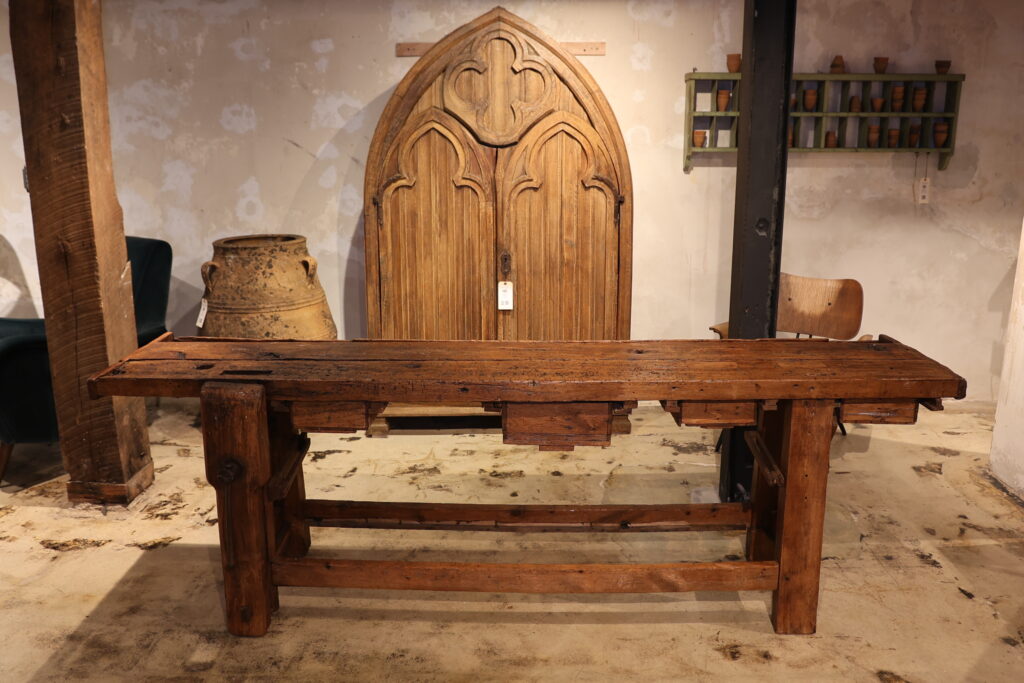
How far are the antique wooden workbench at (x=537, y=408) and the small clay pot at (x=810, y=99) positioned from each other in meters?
2.41

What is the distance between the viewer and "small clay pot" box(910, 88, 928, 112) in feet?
16.4

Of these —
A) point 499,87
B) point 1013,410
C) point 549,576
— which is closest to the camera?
point 549,576

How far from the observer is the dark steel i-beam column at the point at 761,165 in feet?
11.1

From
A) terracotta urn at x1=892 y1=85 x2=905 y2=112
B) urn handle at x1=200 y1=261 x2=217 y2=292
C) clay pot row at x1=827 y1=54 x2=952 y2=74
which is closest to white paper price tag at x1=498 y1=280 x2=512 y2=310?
urn handle at x1=200 y1=261 x2=217 y2=292

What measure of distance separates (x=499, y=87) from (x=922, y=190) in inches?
110

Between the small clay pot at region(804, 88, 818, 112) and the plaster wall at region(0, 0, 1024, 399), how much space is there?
6.7 inches

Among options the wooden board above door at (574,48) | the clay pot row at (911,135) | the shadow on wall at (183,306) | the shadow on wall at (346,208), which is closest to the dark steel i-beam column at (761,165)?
the wooden board above door at (574,48)

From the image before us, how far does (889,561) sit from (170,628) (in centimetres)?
271

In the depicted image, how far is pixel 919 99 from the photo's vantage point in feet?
16.4

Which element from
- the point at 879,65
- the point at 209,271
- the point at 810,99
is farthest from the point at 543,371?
the point at 879,65

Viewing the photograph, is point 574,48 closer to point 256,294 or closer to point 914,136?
point 914,136

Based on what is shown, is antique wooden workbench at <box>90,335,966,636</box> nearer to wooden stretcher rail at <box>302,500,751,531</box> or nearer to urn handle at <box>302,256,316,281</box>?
wooden stretcher rail at <box>302,500,751,531</box>

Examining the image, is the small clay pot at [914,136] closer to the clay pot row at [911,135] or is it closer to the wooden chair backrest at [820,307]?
the clay pot row at [911,135]

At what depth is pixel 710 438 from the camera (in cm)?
472
